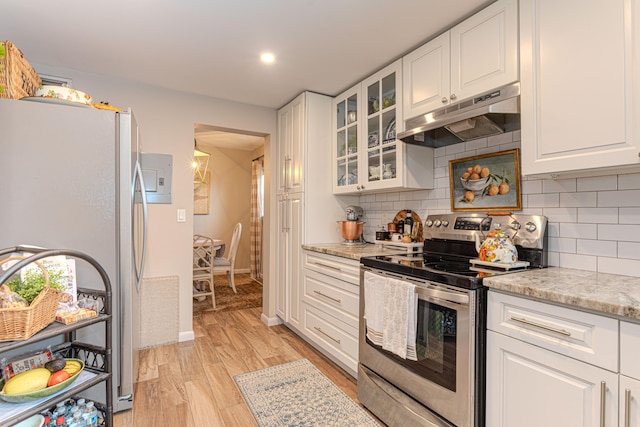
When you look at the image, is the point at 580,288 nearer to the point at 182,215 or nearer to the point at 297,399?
the point at 297,399

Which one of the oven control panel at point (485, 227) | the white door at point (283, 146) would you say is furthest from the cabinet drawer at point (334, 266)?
the white door at point (283, 146)

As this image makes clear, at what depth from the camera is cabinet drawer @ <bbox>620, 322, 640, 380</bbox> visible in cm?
95

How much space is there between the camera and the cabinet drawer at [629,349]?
37.4 inches

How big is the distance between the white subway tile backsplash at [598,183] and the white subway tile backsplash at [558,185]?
29 millimetres

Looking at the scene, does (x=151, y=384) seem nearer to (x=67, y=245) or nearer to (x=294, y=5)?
(x=67, y=245)

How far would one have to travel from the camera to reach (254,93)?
2.99 m

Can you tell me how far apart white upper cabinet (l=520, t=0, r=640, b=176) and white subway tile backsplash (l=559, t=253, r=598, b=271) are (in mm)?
443

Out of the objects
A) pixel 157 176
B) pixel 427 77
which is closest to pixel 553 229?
pixel 427 77

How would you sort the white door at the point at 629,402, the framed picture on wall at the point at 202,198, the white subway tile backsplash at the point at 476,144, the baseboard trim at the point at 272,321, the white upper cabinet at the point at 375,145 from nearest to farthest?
the white door at the point at 629,402
the white subway tile backsplash at the point at 476,144
the white upper cabinet at the point at 375,145
the baseboard trim at the point at 272,321
the framed picture on wall at the point at 202,198

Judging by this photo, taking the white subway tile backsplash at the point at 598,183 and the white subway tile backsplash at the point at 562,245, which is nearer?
the white subway tile backsplash at the point at 598,183

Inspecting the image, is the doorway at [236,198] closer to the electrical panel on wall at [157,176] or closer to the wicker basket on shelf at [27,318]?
the electrical panel on wall at [157,176]

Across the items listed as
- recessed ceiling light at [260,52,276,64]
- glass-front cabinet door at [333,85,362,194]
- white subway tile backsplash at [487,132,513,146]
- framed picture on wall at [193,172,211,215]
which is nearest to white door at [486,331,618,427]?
white subway tile backsplash at [487,132,513,146]

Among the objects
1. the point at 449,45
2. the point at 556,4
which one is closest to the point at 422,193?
the point at 449,45

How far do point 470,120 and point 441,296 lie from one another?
3.37 ft
